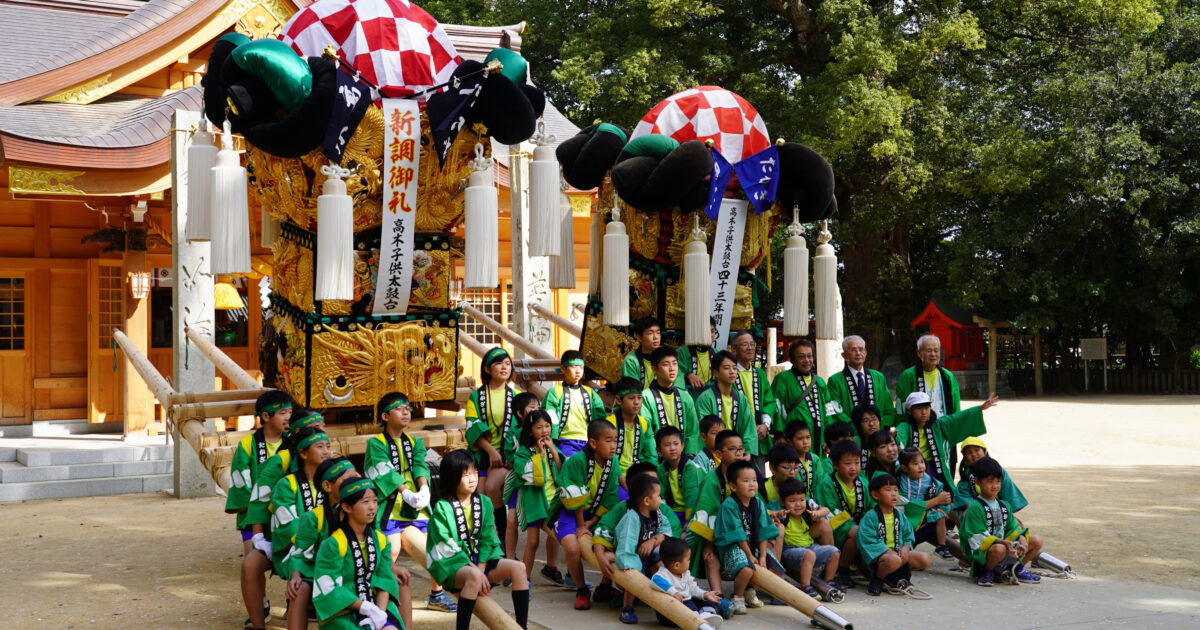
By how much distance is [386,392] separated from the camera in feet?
20.7

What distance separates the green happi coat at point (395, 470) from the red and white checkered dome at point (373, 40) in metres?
2.06

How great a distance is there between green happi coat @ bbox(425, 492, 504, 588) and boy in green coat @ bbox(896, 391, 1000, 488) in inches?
128

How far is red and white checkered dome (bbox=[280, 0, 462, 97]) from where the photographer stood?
6.06 m

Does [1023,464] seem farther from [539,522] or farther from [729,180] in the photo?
[539,522]

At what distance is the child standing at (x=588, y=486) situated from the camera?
600cm

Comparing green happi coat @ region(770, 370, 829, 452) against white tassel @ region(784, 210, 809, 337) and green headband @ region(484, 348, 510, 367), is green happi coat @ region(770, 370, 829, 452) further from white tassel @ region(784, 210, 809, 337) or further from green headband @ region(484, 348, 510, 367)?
green headband @ region(484, 348, 510, 367)

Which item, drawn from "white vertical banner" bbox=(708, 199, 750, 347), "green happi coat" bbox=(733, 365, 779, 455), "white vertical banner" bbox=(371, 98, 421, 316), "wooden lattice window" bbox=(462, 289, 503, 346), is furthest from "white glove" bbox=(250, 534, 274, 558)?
"wooden lattice window" bbox=(462, 289, 503, 346)

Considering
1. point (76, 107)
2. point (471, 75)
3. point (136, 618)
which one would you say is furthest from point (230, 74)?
point (76, 107)

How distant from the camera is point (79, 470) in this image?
10109 millimetres

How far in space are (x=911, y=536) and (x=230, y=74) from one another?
190 inches

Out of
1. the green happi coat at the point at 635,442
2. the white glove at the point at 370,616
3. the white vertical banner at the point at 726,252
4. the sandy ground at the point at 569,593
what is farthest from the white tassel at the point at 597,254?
the white glove at the point at 370,616

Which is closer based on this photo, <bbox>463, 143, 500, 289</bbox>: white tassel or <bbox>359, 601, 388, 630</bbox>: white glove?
<bbox>359, 601, 388, 630</bbox>: white glove

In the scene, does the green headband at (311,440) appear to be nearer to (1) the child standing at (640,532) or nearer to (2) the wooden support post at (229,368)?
(2) the wooden support post at (229,368)

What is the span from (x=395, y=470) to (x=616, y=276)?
2.15 metres
